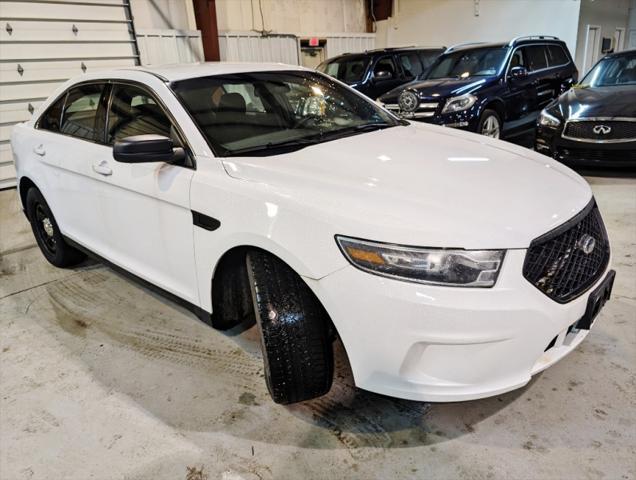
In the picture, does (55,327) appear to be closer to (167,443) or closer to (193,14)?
(167,443)

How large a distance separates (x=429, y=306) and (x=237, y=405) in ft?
3.37

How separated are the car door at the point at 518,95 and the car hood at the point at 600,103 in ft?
2.26

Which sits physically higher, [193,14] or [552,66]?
[193,14]

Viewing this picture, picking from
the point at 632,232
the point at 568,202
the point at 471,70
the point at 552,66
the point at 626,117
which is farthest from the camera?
the point at 552,66

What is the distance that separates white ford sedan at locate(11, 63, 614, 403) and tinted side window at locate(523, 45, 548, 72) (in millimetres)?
4679

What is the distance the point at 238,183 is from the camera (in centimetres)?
183

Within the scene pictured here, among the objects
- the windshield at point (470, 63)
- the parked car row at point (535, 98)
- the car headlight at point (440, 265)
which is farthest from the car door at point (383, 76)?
the car headlight at point (440, 265)

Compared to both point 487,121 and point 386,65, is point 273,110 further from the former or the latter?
point 386,65

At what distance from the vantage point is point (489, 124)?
222 inches

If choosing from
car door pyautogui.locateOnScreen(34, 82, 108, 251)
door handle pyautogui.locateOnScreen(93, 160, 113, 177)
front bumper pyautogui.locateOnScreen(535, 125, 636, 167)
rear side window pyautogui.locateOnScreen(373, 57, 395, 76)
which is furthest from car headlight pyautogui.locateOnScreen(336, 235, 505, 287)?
rear side window pyautogui.locateOnScreen(373, 57, 395, 76)

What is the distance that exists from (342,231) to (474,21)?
449 inches

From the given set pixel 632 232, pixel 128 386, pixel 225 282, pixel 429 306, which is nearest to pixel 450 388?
pixel 429 306

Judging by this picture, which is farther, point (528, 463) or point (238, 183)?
point (238, 183)

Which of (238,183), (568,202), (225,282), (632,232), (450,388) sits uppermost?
(238,183)
